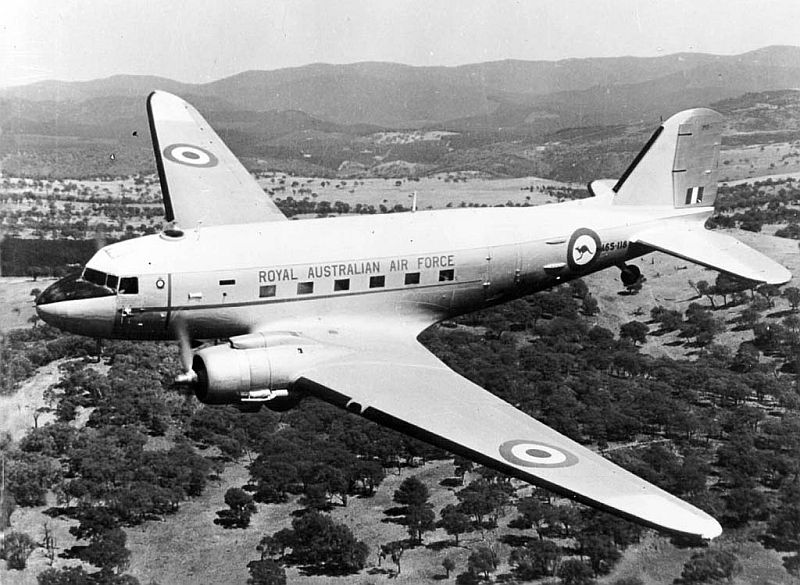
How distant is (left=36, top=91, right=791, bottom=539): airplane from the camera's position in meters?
18.6

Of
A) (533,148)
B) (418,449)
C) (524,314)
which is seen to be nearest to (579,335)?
(524,314)

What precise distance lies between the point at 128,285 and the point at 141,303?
640mm

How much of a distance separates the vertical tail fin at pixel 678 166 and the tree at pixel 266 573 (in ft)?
64.0

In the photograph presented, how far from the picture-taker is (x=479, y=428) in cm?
1866

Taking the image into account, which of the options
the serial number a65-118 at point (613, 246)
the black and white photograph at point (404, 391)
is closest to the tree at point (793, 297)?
the black and white photograph at point (404, 391)

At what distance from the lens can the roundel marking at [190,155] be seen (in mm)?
29562

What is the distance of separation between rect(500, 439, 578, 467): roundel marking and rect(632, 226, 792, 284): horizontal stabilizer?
1239 centimetres

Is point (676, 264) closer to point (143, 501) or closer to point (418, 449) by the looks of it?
point (418, 449)

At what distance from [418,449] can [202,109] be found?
113280mm

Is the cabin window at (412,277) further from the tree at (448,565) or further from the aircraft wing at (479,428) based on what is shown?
the tree at (448,565)

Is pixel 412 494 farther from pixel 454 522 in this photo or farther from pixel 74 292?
pixel 74 292

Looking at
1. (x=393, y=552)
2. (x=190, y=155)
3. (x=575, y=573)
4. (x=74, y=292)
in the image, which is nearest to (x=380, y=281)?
(x=74, y=292)

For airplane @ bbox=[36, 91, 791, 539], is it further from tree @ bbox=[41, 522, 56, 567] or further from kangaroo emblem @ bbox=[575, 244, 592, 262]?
tree @ bbox=[41, 522, 56, 567]

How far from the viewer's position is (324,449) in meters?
33.2
